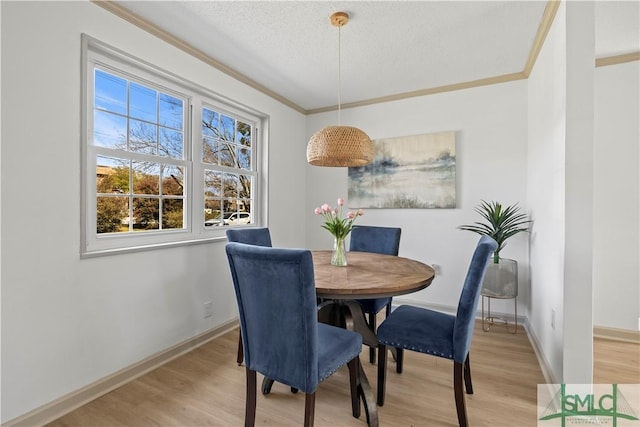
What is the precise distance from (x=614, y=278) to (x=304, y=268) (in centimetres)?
310

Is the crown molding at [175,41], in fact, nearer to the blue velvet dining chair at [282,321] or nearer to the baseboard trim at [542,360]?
the blue velvet dining chair at [282,321]

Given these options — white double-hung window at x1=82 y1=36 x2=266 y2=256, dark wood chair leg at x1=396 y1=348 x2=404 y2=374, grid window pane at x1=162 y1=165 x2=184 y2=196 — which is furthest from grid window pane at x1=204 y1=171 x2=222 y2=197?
dark wood chair leg at x1=396 y1=348 x2=404 y2=374

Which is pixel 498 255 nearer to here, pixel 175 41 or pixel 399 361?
pixel 399 361

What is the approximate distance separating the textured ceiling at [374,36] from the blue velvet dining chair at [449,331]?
1.62 metres

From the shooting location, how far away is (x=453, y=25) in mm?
2301

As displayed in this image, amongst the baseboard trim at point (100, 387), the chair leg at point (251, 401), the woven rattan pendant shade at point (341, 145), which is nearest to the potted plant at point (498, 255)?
the woven rattan pendant shade at point (341, 145)

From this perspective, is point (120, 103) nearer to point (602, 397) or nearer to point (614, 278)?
point (602, 397)

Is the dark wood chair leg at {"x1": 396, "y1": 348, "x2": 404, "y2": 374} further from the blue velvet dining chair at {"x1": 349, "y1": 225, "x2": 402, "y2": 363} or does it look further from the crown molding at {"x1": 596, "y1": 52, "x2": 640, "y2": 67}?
the crown molding at {"x1": 596, "y1": 52, "x2": 640, "y2": 67}

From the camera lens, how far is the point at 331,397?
1980mm

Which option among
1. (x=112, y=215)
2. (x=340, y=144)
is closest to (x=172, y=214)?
(x=112, y=215)

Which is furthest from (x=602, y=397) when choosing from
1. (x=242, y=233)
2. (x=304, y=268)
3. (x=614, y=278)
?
(x=242, y=233)

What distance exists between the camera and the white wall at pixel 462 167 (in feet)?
10.4

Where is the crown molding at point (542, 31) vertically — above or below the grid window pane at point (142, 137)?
above

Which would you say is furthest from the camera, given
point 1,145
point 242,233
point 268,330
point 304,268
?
point 242,233
